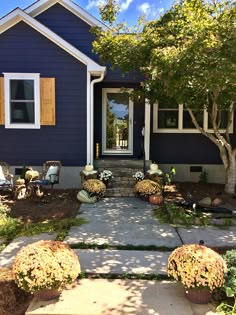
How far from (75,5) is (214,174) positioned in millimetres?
6686

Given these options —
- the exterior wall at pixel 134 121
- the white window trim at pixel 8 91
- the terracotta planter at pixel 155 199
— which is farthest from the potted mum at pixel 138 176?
the white window trim at pixel 8 91

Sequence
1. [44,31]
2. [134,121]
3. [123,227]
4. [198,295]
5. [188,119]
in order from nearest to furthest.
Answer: [198,295]
[123,227]
[44,31]
[188,119]
[134,121]

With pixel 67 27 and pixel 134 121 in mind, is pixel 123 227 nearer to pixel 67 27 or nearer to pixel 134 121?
pixel 134 121

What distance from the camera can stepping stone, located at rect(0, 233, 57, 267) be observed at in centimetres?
449

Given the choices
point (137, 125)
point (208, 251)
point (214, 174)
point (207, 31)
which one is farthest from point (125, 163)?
point (208, 251)

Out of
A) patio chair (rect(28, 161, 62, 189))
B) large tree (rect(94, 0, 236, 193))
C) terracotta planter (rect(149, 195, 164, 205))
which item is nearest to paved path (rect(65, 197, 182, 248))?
terracotta planter (rect(149, 195, 164, 205))

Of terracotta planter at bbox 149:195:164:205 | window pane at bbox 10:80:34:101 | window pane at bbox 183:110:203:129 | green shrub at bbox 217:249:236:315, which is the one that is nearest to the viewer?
green shrub at bbox 217:249:236:315

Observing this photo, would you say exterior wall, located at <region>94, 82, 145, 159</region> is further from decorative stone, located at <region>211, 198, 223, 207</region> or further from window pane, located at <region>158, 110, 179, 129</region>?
decorative stone, located at <region>211, 198, 223, 207</region>

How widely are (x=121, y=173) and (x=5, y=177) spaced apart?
3089mm

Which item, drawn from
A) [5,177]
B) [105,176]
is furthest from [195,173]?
[5,177]

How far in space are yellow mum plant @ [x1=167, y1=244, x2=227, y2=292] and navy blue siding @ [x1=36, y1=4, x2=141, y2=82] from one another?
8.10 metres

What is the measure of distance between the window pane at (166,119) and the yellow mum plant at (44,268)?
7526 millimetres

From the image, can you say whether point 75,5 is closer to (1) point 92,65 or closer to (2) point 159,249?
(1) point 92,65

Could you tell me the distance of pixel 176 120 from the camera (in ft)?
34.3
